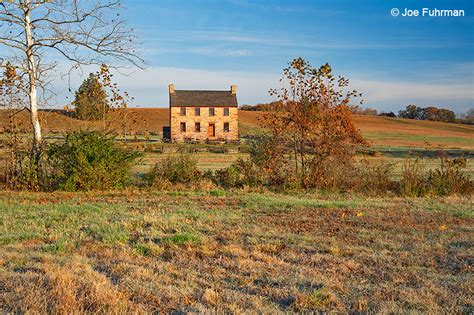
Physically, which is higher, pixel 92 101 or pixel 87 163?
pixel 92 101

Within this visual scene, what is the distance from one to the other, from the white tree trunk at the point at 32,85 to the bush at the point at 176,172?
3.74 metres

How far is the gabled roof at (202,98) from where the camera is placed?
65.1 meters

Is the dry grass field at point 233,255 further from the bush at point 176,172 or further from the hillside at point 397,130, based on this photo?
the hillside at point 397,130

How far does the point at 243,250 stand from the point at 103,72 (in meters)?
10.5

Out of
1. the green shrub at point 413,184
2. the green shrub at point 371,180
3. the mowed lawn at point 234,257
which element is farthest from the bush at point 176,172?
the green shrub at point 413,184

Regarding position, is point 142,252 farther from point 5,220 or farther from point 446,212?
point 446,212

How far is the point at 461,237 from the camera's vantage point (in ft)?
29.2

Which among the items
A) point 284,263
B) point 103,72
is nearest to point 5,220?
point 284,263

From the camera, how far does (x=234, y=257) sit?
727cm

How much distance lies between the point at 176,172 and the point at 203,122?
48957 millimetres

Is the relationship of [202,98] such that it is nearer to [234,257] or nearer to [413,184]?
[413,184]

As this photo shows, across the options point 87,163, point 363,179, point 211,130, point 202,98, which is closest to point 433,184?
point 363,179

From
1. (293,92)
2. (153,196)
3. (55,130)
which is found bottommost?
(153,196)

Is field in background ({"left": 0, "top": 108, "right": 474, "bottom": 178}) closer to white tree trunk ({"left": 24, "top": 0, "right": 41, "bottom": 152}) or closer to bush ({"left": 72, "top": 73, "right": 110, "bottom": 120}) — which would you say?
bush ({"left": 72, "top": 73, "right": 110, "bottom": 120})
